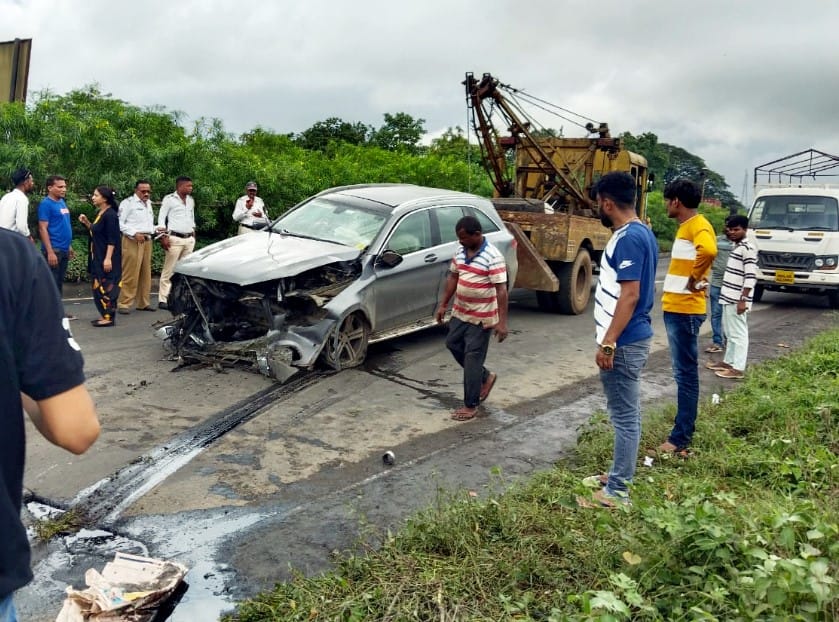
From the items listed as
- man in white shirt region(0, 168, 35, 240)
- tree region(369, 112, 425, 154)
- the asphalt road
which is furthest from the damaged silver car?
tree region(369, 112, 425, 154)

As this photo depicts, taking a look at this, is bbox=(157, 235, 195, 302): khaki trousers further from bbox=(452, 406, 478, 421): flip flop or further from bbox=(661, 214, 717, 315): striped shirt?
bbox=(661, 214, 717, 315): striped shirt

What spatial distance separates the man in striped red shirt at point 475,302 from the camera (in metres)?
6.11

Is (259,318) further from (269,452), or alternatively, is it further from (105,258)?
(105,258)

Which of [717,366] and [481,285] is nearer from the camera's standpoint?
[481,285]

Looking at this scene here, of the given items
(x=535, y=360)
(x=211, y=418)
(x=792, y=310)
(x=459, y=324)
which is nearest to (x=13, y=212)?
(x=211, y=418)

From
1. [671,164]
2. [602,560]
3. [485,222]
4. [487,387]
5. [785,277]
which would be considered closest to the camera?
[602,560]

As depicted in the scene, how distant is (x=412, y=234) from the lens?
26.4 ft

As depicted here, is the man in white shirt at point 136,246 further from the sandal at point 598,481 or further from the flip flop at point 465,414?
the sandal at point 598,481

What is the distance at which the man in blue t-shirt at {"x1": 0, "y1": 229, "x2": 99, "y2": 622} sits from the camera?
162 centimetres

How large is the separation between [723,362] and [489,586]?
5833 millimetres

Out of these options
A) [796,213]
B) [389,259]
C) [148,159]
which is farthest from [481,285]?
[796,213]

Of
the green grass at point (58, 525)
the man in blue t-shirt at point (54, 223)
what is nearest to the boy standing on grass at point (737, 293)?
the green grass at point (58, 525)

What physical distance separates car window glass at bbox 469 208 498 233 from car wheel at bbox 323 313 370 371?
7.77 ft

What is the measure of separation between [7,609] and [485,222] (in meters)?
7.92
